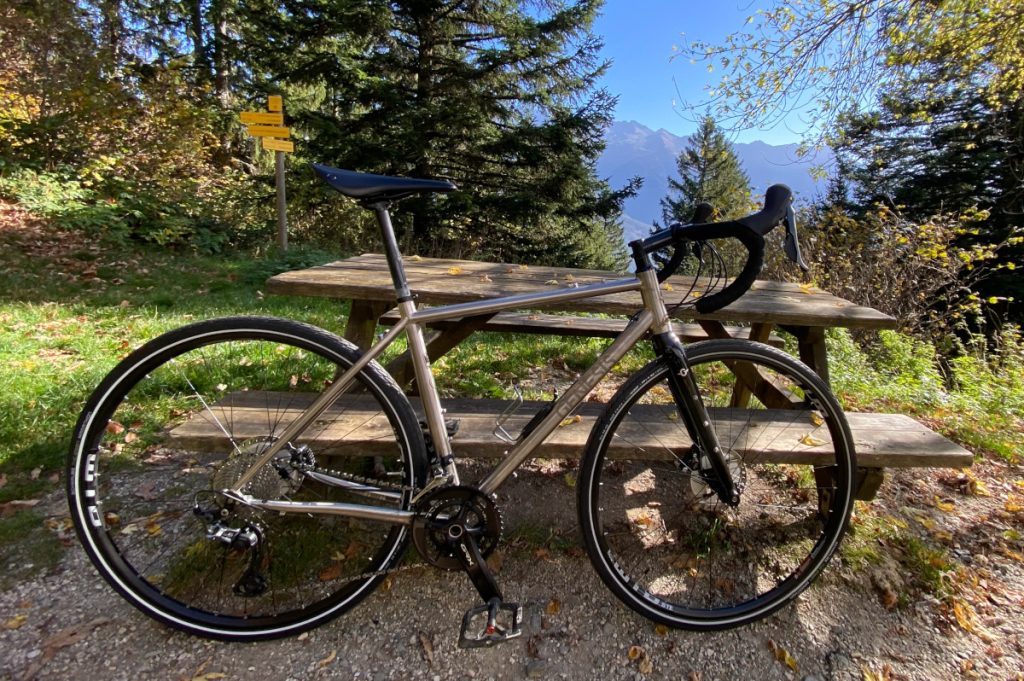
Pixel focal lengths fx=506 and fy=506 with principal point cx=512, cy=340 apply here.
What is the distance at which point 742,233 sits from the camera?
1559 millimetres

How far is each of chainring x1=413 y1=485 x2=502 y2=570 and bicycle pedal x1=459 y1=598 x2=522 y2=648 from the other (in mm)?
154

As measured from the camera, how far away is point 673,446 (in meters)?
1.93

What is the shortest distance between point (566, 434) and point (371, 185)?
3.68 ft

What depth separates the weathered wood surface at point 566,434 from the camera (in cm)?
182

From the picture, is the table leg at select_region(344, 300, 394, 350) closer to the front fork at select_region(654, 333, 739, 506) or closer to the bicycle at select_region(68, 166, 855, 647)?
the bicycle at select_region(68, 166, 855, 647)

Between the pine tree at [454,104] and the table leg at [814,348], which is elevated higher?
the pine tree at [454,104]

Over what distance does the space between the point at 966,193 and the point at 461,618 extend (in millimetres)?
17089

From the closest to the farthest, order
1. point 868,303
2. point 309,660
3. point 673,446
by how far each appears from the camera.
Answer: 1. point 309,660
2. point 673,446
3. point 868,303

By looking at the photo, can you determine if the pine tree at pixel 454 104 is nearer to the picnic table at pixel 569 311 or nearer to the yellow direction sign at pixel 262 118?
the yellow direction sign at pixel 262 118

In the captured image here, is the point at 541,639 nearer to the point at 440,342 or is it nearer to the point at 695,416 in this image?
the point at 695,416

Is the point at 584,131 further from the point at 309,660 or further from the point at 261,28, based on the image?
the point at 309,660

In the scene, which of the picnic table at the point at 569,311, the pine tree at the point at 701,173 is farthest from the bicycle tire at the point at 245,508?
the pine tree at the point at 701,173

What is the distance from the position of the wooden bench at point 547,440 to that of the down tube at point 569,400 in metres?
0.14

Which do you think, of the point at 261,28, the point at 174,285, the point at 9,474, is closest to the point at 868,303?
the point at 9,474
